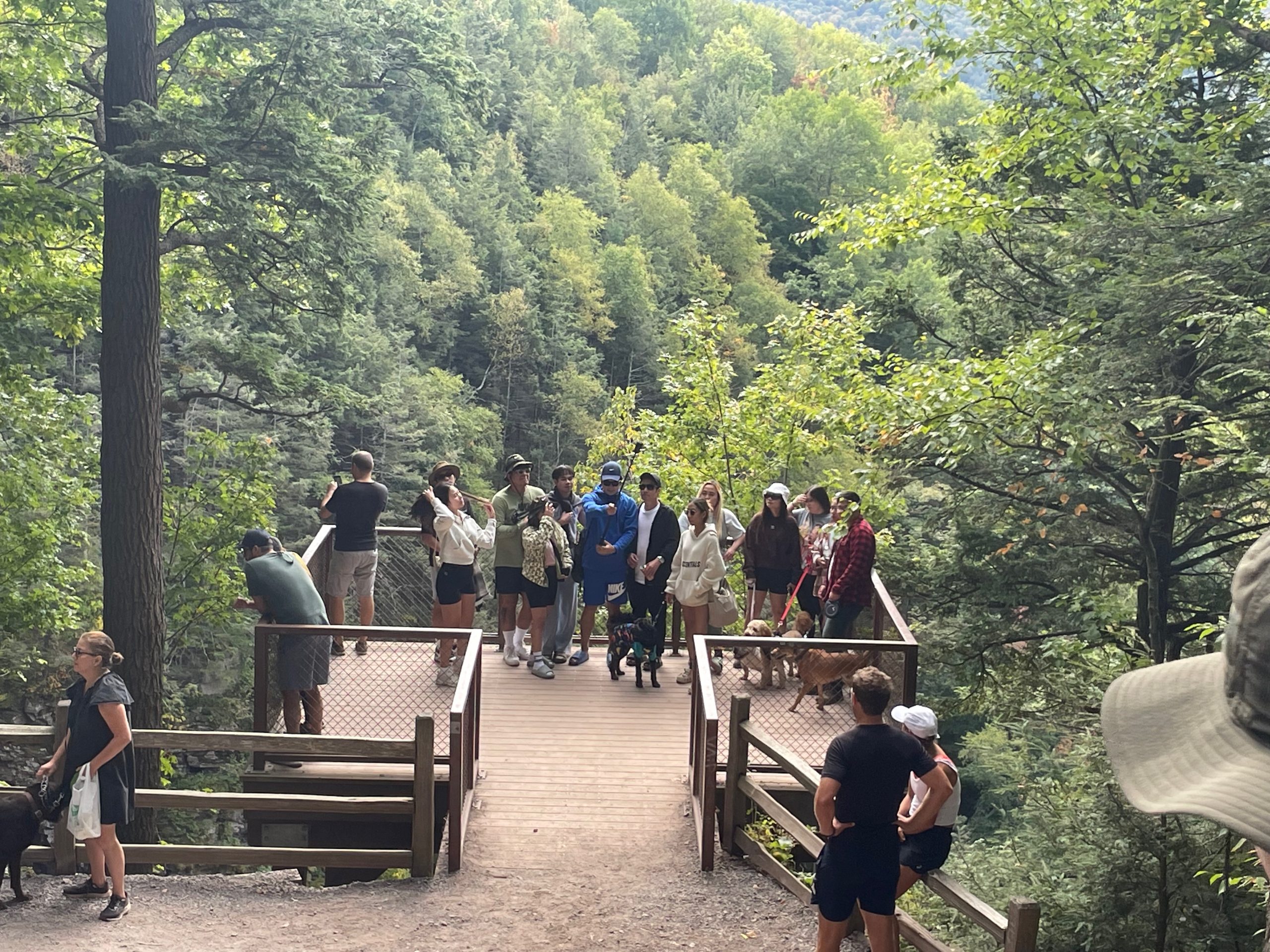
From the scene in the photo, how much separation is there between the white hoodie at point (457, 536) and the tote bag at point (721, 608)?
79.5 inches

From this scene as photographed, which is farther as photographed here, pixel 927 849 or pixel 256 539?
pixel 256 539

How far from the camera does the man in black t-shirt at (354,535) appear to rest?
970cm

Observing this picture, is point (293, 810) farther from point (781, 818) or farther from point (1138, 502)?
point (1138, 502)

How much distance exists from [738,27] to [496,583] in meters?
115

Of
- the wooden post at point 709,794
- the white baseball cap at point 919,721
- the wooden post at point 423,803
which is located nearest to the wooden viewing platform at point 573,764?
the wooden post at point 423,803

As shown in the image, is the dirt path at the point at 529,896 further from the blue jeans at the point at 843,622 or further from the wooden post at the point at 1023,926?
the wooden post at the point at 1023,926

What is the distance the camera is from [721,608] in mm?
9664

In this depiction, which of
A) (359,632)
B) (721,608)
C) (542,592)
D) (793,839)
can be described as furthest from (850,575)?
(359,632)

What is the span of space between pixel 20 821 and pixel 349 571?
3.92 m

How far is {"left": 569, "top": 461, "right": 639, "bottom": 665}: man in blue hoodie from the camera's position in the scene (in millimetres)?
9828

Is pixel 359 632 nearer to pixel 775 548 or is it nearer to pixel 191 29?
pixel 775 548

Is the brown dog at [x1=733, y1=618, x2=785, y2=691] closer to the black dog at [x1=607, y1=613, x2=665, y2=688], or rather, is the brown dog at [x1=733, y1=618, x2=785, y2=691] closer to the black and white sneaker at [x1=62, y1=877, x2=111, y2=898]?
the black dog at [x1=607, y1=613, x2=665, y2=688]

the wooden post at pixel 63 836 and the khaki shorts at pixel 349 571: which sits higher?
the khaki shorts at pixel 349 571

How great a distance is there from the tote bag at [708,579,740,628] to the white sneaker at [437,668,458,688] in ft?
7.45
